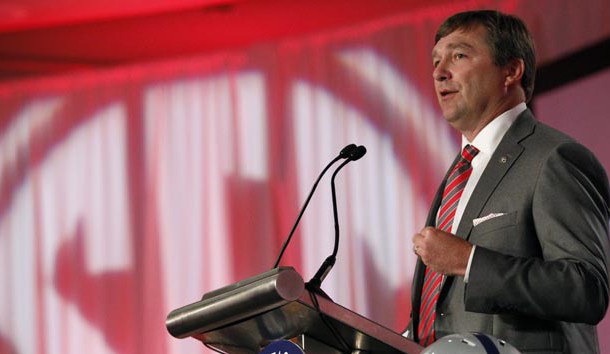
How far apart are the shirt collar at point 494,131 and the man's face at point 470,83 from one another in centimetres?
2

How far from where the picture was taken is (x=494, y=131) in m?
2.32

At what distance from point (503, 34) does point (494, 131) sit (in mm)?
234

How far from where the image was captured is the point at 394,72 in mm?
5375

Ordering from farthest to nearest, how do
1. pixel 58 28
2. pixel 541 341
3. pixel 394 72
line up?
pixel 58 28
pixel 394 72
pixel 541 341

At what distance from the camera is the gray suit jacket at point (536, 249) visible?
193cm

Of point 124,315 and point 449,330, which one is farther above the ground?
point 449,330

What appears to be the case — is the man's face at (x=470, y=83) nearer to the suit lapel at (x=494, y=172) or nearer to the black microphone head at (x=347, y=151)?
the suit lapel at (x=494, y=172)

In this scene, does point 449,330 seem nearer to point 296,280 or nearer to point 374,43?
point 296,280

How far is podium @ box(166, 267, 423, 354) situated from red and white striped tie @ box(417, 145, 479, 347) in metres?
0.31

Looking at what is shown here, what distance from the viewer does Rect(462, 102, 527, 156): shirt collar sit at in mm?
2314

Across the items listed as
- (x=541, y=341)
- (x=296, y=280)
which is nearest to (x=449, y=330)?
(x=541, y=341)

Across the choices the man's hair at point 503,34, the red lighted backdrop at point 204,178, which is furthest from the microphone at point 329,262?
the red lighted backdrop at point 204,178

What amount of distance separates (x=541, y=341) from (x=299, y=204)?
3489mm

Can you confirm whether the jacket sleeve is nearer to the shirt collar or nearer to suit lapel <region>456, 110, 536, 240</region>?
suit lapel <region>456, 110, 536, 240</region>
